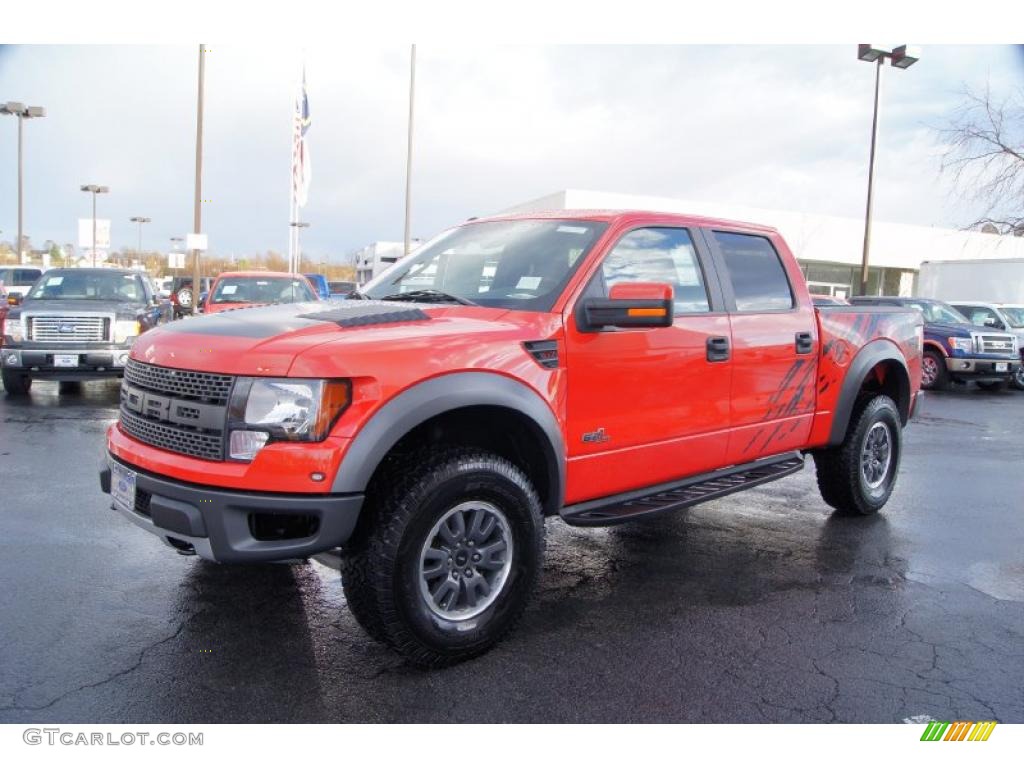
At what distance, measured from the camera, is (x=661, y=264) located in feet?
14.1

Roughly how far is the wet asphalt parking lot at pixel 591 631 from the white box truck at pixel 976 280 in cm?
2040

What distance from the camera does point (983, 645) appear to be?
362 centimetres

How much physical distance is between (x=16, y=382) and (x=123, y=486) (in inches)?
341

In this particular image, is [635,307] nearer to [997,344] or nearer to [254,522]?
[254,522]

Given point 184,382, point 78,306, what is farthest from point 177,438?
point 78,306

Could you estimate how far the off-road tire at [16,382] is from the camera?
10.3 m

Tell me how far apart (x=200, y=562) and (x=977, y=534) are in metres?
4.95

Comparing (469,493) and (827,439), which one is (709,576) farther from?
(469,493)

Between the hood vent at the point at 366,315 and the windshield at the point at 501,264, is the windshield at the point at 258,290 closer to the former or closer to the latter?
the windshield at the point at 501,264

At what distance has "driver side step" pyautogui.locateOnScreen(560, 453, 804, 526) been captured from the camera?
378cm

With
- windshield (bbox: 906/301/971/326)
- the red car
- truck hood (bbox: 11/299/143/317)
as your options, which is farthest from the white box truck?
truck hood (bbox: 11/299/143/317)

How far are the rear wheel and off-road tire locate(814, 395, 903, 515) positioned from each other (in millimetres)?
10661

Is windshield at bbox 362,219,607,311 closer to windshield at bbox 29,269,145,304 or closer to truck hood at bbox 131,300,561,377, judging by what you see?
truck hood at bbox 131,300,561,377
